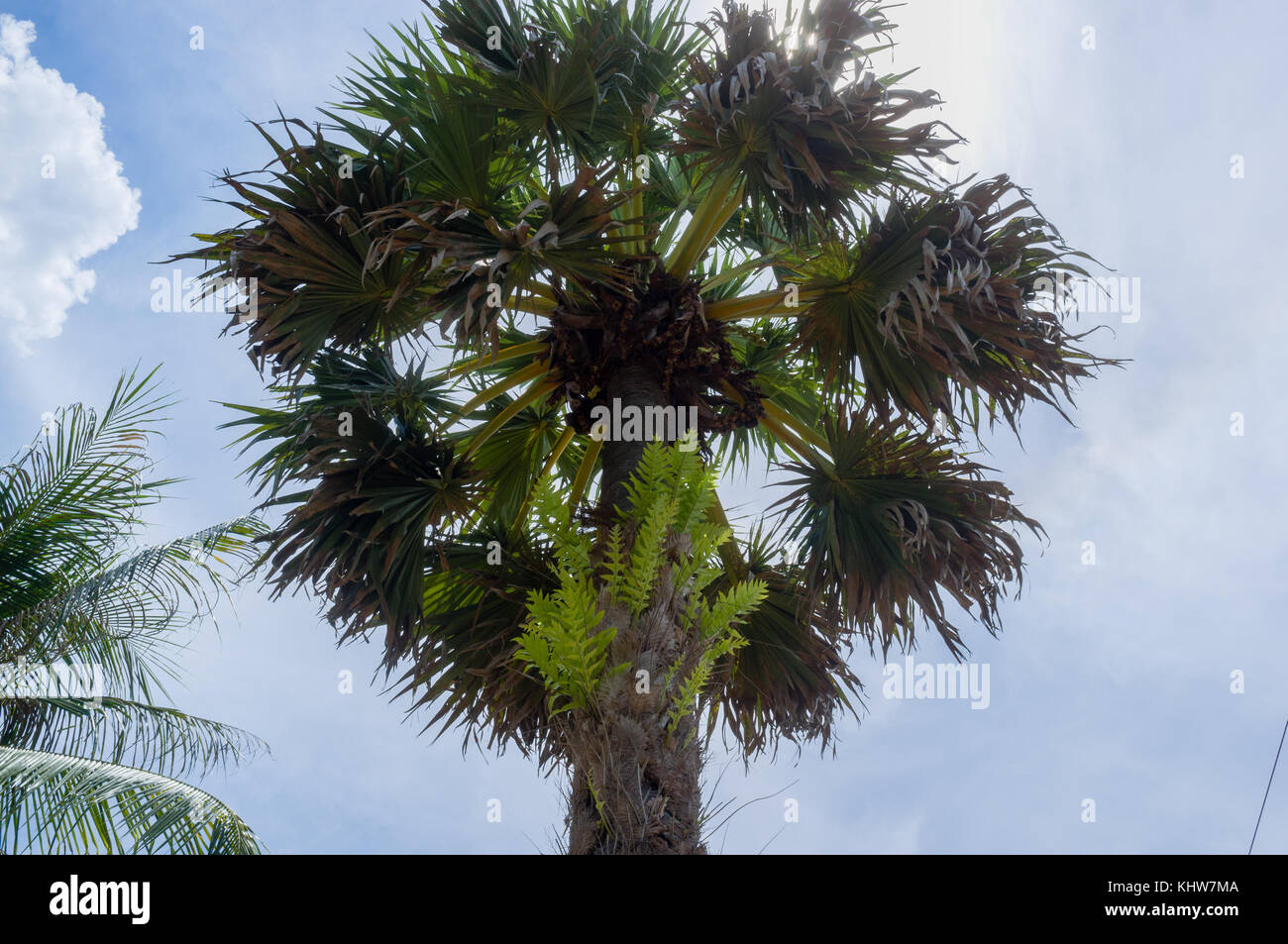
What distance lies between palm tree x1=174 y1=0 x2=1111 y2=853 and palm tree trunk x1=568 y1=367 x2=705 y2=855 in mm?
429

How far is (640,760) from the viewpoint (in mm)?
A: 3918

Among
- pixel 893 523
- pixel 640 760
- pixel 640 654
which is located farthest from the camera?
pixel 893 523

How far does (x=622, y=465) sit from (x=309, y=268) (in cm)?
198

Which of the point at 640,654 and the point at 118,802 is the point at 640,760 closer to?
the point at 640,654

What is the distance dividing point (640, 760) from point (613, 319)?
272 cm

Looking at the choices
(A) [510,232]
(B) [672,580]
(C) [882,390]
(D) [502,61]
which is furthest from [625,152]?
(B) [672,580]

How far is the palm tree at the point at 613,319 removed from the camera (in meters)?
5.19

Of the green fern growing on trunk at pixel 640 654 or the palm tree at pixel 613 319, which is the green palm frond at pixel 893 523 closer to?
the palm tree at pixel 613 319

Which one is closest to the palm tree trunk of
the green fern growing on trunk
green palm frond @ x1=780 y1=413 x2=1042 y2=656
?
the green fern growing on trunk

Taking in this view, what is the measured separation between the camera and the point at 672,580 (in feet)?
14.1

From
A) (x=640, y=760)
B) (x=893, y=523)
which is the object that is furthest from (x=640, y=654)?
(x=893, y=523)

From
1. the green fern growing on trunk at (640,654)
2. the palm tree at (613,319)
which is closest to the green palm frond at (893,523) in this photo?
the palm tree at (613,319)

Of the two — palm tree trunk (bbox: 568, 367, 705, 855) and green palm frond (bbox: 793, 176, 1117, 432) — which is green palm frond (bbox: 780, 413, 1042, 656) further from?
palm tree trunk (bbox: 568, 367, 705, 855)

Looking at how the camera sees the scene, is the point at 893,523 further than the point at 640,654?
Yes
